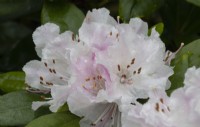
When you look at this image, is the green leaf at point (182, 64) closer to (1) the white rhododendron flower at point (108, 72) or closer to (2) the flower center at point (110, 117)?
(1) the white rhododendron flower at point (108, 72)

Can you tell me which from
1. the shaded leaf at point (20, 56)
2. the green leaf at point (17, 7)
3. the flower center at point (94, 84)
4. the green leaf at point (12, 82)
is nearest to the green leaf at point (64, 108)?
the flower center at point (94, 84)

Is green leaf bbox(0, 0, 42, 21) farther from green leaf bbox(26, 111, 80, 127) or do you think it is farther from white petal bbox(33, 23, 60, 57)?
green leaf bbox(26, 111, 80, 127)

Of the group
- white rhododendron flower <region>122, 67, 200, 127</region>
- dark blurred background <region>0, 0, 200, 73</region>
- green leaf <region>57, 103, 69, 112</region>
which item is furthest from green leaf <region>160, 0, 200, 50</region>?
white rhododendron flower <region>122, 67, 200, 127</region>

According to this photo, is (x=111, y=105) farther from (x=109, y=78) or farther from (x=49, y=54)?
(x=49, y=54)

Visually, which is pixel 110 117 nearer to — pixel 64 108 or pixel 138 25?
pixel 64 108

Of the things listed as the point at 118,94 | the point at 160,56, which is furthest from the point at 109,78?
the point at 160,56

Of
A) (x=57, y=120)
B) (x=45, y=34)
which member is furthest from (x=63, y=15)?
(x=57, y=120)
